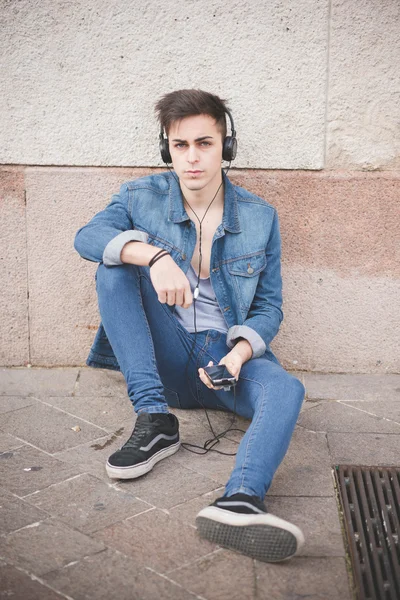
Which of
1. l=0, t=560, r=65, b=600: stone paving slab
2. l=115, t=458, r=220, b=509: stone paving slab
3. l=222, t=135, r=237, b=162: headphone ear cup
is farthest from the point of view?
l=222, t=135, r=237, b=162: headphone ear cup

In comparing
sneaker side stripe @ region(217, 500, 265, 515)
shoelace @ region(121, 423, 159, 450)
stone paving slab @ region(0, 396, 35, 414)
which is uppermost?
shoelace @ region(121, 423, 159, 450)

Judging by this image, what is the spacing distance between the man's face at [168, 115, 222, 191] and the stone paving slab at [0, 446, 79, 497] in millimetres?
1353

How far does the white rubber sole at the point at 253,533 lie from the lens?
7.35 ft

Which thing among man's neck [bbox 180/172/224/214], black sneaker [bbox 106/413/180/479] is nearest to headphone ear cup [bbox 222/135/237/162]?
man's neck [bbox 180/172/224/214]

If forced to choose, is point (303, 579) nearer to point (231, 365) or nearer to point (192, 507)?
point (192, 507)

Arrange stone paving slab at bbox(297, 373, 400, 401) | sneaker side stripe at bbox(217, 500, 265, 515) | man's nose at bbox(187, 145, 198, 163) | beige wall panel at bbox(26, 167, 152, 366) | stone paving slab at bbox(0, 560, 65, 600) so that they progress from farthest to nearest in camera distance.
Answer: beige wall panel at bbox(26, 167, 152, 366) < stone paving slab at bbox(297, 373, 400, 401) < man's nose at bbox(187, 145, 198, 163) < sneaker side stripe at bbox(217, 500, 265, 515) < stone paving slab at bbox(0, 560, 65, 600)

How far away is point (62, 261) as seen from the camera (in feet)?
13.0

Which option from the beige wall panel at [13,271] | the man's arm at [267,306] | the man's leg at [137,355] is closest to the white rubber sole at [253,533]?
the man's leg at [137,355]

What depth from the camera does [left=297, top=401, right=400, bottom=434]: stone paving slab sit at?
10.9ft

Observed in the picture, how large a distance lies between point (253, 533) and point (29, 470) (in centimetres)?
108

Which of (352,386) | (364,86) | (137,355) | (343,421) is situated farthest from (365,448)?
(364,86)

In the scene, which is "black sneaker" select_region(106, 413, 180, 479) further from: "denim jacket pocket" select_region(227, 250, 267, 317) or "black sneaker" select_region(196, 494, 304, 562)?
"denim jacket pocket" select_region(227, 250, 267, 317)

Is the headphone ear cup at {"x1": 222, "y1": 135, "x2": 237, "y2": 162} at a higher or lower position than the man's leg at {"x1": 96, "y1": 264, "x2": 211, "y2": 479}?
higher

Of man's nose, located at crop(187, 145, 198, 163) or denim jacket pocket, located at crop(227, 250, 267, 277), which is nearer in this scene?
man's nose, located at crop(187, 145, 198, 163)
